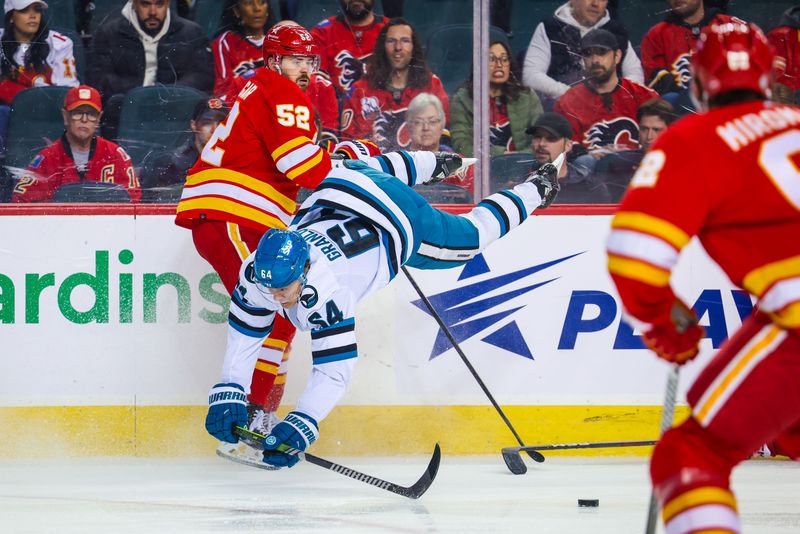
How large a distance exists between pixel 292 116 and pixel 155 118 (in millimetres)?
854

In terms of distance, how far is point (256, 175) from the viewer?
13.6ft

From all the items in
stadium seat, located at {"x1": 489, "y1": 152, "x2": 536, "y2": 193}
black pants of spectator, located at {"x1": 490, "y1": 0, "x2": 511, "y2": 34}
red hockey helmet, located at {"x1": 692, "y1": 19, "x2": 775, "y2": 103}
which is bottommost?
stadium seat, located at {"x1": 489, "y1": 152, "x2": 536, "y2": 193}

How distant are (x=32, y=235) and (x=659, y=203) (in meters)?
3.08

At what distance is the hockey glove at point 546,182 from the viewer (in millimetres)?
4250

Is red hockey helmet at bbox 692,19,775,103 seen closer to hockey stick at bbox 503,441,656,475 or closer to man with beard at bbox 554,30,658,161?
hockey stick at bbox 503,441,656,475

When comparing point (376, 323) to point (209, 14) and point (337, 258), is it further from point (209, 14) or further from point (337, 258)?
point (209, 14)

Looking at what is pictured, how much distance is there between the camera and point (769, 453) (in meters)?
4.30

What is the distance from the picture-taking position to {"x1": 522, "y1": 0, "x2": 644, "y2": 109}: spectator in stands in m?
4.77

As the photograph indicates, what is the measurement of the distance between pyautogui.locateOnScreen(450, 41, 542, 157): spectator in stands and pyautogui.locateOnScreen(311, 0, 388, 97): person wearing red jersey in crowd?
0.41 meters

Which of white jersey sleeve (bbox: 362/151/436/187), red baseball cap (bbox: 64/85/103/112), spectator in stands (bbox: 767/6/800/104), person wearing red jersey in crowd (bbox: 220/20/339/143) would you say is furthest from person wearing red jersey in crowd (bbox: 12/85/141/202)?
spectator in stands (bbox: 767/6/800/104)

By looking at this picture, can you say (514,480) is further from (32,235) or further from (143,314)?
(32,235)

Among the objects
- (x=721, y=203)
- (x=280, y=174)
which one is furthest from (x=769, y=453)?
(x=721, y=203)

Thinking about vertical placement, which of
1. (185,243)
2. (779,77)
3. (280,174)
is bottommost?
(185,243)

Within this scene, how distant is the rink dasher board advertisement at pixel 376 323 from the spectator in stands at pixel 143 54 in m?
0.55
